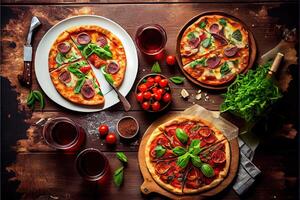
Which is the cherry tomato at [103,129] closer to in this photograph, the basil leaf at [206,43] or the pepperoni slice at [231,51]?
the basil leaf at [206,43]

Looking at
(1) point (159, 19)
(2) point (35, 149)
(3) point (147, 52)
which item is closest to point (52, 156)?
(2) point (35, 149)

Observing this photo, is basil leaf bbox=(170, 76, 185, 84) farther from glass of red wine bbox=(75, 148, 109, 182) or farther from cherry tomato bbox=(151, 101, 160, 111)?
glass of red wine bbox=(75, 148, 109, 182)

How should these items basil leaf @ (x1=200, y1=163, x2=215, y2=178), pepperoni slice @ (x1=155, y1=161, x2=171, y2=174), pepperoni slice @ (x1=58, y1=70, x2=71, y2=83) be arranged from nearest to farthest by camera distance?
basil leaf @ (x1=200, y1=163, x2=215, y2=178) → pepperoni slice @ (x1=155, y1=161, x2=171, y2=174) → pepperoni slice @ (x1=58, y1=70, x2=71, y2=83)

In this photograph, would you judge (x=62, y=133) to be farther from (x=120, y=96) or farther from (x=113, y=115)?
(x=120, y=96)

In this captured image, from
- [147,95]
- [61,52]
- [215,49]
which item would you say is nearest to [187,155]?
[147,95]

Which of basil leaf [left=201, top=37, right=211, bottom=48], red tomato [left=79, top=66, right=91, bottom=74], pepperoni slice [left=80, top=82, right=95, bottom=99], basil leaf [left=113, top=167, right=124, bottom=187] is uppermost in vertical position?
basil leaf [left=201, top=37, right=211, bottom=48]

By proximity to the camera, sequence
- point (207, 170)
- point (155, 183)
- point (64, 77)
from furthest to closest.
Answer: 1. point (64, 77)
2. point (155, 183)
3. point (207, 170)

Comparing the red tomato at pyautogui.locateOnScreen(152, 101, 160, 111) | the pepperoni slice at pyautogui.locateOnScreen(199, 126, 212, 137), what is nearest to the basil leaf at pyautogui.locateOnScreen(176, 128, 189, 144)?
the pepperoni slice at pyautogui.locateOnScreen(199, 126, 212, 137)

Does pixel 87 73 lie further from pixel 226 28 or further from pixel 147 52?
pixel 226 28
